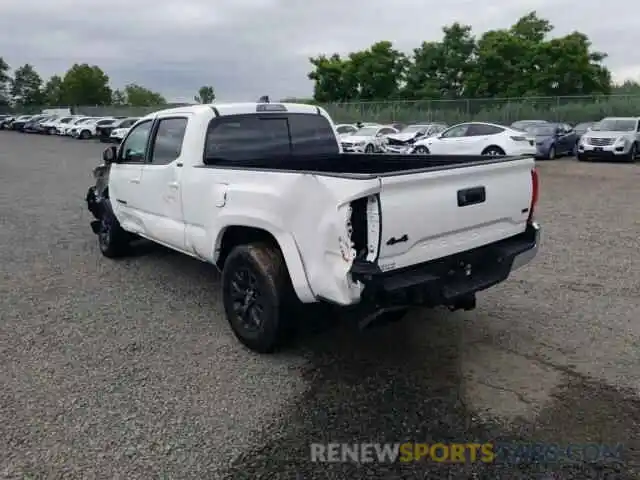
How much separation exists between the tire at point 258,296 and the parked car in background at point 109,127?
3307 centimetres

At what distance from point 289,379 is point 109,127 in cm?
3801

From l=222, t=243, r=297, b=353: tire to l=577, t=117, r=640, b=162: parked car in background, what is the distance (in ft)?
67.5

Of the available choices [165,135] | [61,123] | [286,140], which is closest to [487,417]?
[286,140]

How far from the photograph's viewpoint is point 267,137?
17.4 ft

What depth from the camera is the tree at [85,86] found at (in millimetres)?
77500

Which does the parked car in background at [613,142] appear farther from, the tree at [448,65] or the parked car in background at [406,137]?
the tree at [448,65]

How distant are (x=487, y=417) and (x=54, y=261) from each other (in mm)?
5640

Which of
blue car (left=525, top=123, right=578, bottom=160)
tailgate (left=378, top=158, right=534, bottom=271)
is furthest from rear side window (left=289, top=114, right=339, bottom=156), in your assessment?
blue car (left=525, top=123, right=578, bottom=160)

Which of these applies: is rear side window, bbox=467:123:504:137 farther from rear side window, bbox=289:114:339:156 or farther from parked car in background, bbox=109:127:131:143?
parked car in background, bbox=109:127:131:143

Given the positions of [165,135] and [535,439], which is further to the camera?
[165,135]

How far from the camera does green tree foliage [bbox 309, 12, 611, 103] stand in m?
44.3

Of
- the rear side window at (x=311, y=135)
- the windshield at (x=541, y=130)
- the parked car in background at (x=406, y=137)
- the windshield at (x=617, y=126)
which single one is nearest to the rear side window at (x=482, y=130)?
the parked car in background at (x=406, y=137)

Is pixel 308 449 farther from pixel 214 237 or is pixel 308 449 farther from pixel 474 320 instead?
pixel 474 320

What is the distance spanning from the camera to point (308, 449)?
10.2 feet
